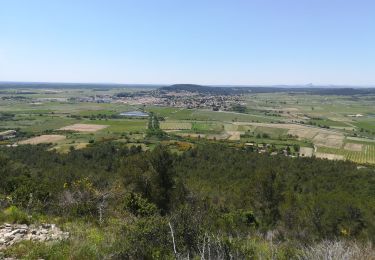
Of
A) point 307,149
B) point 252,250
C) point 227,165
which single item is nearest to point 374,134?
point 307,149

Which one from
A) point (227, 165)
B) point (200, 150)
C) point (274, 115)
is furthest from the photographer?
point (274, 115)

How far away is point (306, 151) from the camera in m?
85.0

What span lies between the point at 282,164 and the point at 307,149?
2437 cm

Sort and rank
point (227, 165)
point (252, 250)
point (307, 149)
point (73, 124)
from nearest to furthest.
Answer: point (252, 250), point (227, 165), point (307, 149), point (73, 124)

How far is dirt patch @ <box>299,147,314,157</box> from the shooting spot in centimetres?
8106

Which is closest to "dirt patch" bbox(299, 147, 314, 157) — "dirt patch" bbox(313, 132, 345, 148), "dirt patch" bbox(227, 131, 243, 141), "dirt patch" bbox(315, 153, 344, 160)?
"dirt patch" bbox(315, 153, 344, 160)

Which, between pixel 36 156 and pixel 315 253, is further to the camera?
pixel 36 156

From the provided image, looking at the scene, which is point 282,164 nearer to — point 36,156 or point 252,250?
point 36,156

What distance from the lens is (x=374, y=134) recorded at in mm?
110875

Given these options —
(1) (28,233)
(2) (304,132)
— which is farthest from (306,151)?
(1) (28,233)

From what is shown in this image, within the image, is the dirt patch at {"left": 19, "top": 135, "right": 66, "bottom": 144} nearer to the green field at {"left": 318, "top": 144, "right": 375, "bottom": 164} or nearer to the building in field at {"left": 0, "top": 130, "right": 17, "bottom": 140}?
the building in field at {"left": 0, "top": 130, "right": 17, "bottom": 140}

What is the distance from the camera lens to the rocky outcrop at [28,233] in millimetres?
8938

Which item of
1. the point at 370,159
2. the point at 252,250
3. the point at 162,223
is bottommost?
the point at 370,159

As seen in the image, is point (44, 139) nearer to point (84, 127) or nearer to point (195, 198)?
point (84, 127)
